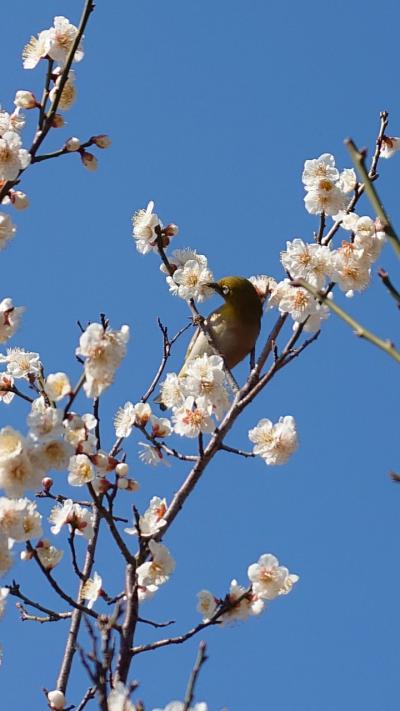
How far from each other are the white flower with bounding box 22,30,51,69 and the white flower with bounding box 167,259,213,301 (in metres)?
1.02

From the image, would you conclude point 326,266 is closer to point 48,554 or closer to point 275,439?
point 275,439

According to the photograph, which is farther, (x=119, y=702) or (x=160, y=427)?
(x=160, y=427)

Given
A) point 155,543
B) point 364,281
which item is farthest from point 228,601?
point 364,281

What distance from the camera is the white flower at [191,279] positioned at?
436cm

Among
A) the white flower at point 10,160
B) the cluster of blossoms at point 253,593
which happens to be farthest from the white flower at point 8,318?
the cluster of blossoms at point 253,593

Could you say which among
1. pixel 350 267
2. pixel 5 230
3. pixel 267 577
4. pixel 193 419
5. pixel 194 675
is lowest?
pixel 194 675

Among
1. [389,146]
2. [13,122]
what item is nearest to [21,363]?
[13,122]

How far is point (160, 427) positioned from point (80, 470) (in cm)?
55

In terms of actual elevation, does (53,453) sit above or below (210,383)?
below

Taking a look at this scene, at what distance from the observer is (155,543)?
3.37 metres

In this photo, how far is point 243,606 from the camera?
3510mm

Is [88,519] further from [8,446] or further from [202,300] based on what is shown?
[202,300]

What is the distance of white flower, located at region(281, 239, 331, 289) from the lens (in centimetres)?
388

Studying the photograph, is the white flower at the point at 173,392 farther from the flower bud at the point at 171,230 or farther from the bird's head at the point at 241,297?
the bird's head at the point at 241,297
